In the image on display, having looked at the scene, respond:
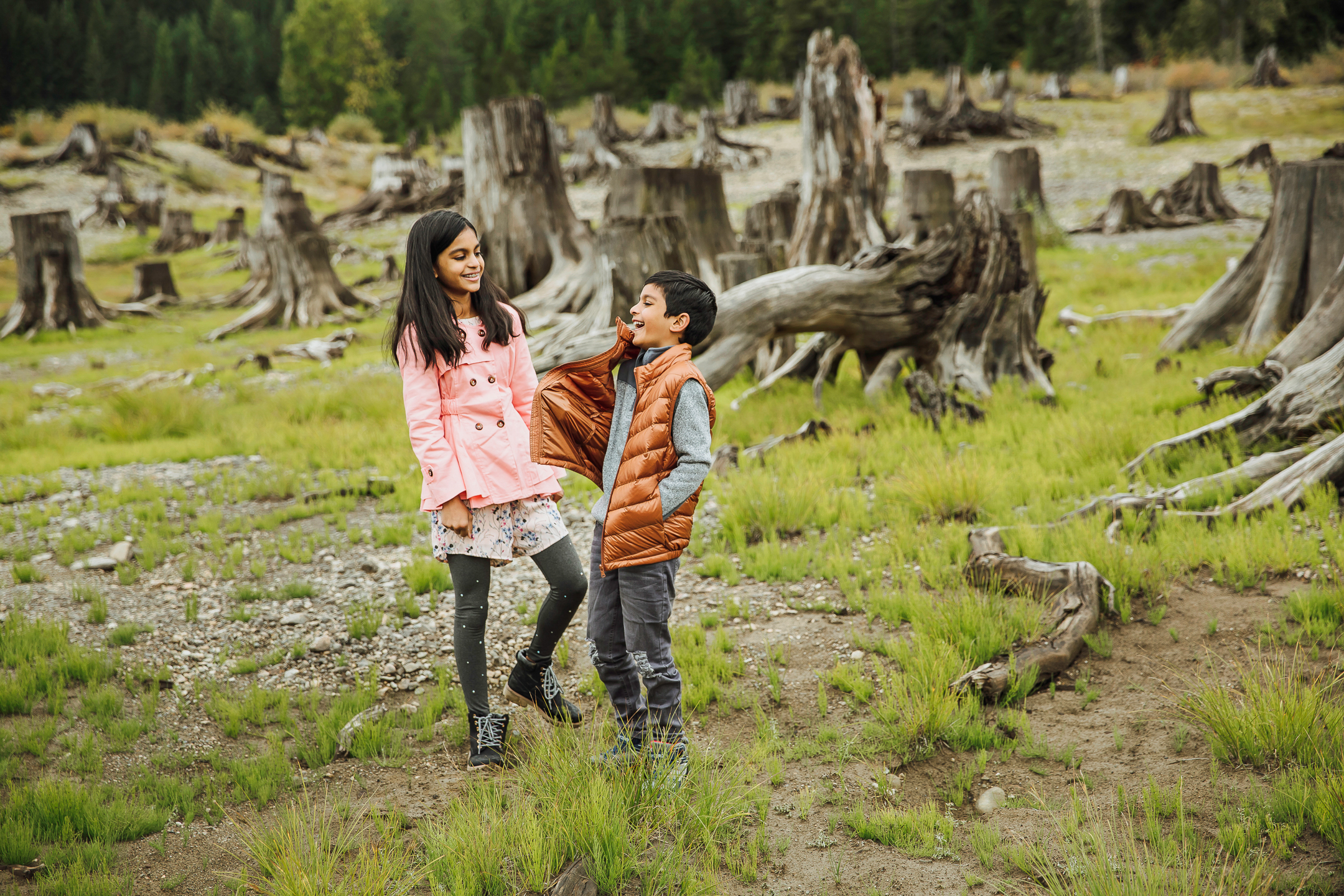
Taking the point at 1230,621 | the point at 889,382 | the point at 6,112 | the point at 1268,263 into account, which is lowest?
the point at 1230,621

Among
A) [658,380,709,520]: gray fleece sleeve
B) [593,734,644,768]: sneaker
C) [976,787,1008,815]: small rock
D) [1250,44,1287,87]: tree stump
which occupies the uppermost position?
[1250,44,1287,87]: tree stump

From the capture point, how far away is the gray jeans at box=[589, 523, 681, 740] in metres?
2.83

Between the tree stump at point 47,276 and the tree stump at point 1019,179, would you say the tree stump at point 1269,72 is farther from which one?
the tree stump at point 47,276

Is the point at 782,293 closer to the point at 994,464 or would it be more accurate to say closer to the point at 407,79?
the point at 994,464

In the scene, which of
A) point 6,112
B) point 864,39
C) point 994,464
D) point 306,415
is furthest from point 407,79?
point 994,464

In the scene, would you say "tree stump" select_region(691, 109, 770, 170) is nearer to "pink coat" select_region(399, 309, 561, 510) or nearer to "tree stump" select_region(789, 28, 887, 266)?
"tree stump" select_region(789, 28, 887, 266)

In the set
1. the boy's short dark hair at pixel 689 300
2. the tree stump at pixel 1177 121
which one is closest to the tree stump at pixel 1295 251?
the boy's short dark hair at pixel 689 300

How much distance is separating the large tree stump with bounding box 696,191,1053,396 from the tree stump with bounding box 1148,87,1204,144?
2222 centimetres

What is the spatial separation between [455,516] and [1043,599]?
8.79 ft

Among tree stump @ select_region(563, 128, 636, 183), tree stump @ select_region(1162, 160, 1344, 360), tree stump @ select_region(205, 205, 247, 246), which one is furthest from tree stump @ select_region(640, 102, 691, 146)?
tree stump @ select_region(1162, 160, 1344, 360)

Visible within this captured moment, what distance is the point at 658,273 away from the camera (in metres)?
2.98

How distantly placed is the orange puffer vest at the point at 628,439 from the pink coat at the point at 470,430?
17cm

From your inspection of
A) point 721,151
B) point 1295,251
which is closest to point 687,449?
point 1295,251

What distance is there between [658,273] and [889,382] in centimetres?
509
